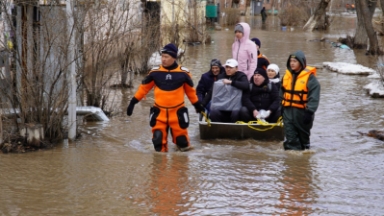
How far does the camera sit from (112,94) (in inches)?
569

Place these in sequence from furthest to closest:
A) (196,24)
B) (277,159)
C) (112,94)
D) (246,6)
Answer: (246,6), (196,24), (112,94), (277,159)

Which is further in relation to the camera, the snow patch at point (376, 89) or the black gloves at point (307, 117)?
the snow patch at point (376, 89)

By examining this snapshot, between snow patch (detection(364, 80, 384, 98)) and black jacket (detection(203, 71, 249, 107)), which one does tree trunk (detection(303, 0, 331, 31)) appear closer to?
snow patch (detection(364, 80, 384, 98))

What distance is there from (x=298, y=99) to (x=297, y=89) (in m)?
0.14

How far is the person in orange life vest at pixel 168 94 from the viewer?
8922 mm

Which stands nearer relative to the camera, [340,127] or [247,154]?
[247,154]

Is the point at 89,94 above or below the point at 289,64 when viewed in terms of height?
below

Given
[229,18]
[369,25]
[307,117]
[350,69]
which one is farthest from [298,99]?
[229,18]

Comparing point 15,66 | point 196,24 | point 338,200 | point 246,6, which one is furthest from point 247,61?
point 246,6

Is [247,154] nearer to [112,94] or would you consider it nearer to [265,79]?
[265,79]

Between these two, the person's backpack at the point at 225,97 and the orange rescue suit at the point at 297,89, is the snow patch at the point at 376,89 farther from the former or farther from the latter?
the orange rescue suit at the point at 297,89

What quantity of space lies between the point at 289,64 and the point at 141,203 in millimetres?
3281

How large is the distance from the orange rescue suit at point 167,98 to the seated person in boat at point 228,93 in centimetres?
126

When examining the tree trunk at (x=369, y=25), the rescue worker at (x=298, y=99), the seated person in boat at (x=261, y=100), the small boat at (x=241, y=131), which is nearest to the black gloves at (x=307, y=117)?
the rescue worker at (x=298, y=99)
